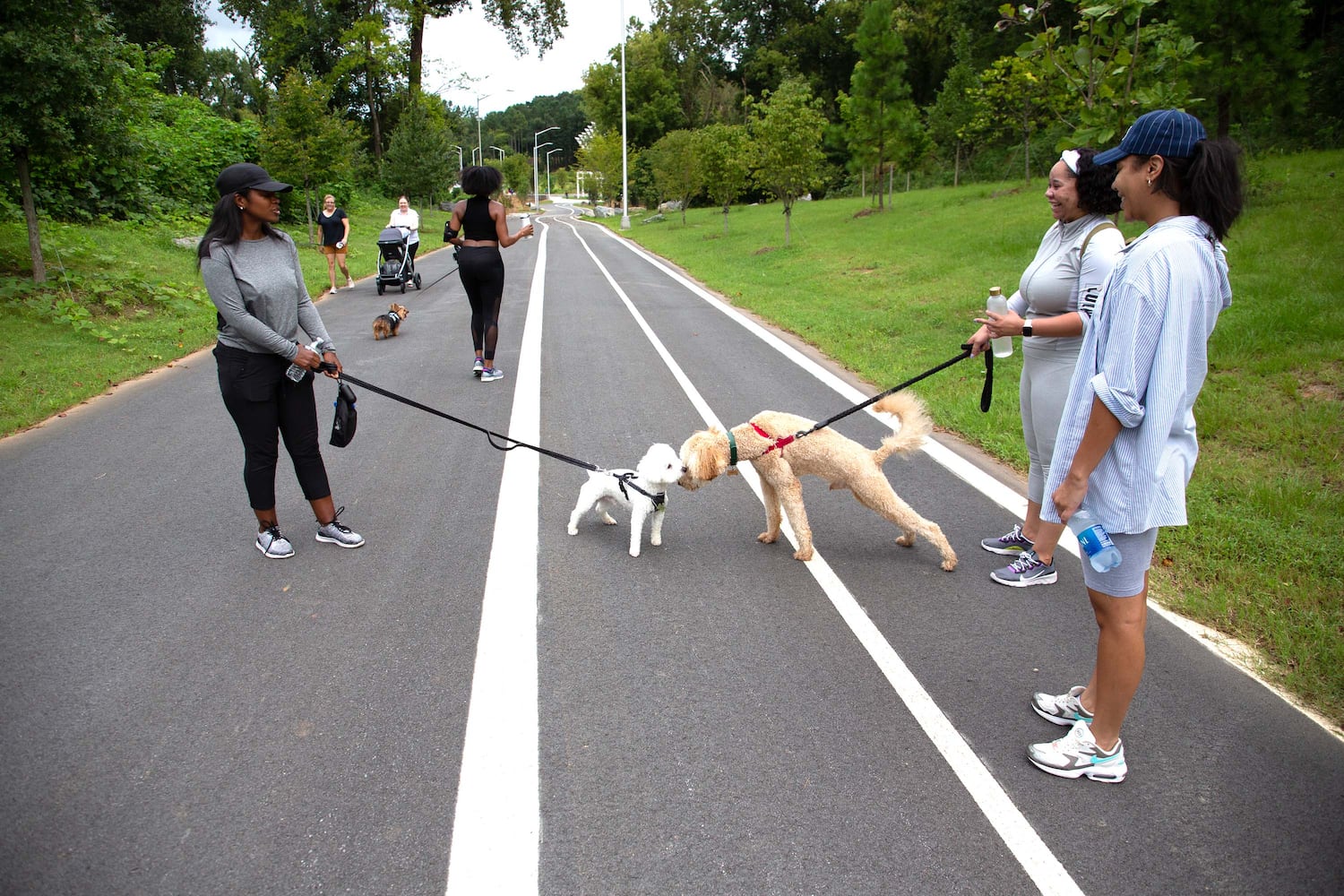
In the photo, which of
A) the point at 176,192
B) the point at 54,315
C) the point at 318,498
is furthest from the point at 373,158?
the point at 318,498

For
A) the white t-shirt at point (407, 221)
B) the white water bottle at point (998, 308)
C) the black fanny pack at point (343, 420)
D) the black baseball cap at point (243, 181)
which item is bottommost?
the black fanny pack at point (343, 420)

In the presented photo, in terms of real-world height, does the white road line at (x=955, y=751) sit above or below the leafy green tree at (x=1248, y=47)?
below

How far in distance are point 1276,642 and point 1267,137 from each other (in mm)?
26696

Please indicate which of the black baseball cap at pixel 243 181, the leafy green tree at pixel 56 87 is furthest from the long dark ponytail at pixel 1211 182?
the leafy green tree at pixel 56 87

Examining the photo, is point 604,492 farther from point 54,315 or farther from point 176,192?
point 176,192

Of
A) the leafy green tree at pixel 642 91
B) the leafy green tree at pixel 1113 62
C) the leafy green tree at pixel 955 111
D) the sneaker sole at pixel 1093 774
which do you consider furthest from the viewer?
the leafy green tree at pixel 642 91

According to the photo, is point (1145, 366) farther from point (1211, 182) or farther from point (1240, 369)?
point (1240, 369)

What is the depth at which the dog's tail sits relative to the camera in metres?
4.38

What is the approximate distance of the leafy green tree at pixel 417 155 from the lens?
36094mm

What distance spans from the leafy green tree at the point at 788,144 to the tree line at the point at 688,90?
0.08 m

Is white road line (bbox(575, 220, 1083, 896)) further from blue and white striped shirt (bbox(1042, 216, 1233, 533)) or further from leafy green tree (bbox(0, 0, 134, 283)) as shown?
leafy green tree (bbox(0, 0, 134, 283))

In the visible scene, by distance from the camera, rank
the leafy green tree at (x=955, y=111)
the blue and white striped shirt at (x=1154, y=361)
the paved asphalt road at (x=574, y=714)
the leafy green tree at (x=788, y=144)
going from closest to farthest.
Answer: the blue and white striped shirt at (x=1154, y=361)
the paved asphalt road at (x=574, y=714)
the leafy green tree at (x=788, y=144)
the leafy green tree at (x=955, y=111)

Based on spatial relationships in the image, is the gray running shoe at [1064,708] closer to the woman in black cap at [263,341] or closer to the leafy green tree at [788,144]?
the woman in black cap at [263,341]

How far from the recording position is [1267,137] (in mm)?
23188
